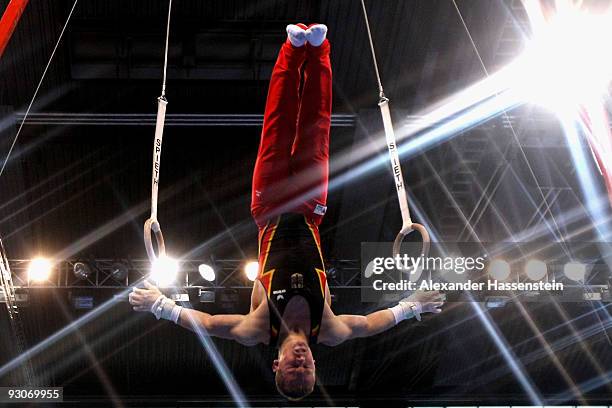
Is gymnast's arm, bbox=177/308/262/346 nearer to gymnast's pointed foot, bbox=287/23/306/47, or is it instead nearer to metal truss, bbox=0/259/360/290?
gymnast's pointed foot, bbox=287/23/306/47

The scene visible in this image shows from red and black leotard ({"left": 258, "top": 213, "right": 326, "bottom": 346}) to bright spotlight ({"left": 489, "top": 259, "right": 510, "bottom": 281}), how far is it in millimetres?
4893

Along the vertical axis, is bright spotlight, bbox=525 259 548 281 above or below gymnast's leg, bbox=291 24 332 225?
above

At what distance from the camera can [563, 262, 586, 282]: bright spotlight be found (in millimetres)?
9516

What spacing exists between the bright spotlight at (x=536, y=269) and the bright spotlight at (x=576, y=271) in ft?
0.93

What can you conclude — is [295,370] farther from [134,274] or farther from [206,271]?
[134,274]

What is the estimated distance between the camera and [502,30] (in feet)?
29.5

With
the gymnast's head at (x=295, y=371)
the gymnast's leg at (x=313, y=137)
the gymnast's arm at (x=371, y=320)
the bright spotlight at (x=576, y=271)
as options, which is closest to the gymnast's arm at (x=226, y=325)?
the gymnast's head at (x=295, y=371)

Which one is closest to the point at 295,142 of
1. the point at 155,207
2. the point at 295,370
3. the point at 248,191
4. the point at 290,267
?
the point at 290,267

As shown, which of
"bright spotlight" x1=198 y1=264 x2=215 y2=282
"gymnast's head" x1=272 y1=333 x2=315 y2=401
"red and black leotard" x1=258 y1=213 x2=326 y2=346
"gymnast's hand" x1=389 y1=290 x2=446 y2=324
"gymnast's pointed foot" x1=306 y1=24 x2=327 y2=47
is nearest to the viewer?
"gymnast's head" x1=272 y1=333 x2=315 y2=401

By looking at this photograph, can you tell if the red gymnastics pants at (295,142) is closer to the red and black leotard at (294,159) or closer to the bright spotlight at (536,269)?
the red and black leotard at (294,159)

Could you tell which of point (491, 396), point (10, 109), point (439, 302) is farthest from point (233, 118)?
point (491, 396)

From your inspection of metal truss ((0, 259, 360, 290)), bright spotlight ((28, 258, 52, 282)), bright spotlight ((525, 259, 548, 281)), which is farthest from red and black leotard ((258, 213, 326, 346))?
bright spotlight ((28, 258, 52, 282))

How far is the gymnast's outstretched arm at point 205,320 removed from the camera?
4.74 metres

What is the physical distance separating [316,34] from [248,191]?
5.94 m
